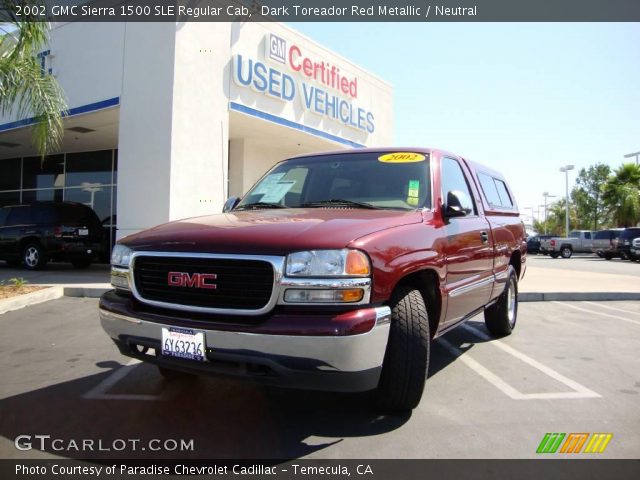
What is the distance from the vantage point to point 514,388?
147 inches

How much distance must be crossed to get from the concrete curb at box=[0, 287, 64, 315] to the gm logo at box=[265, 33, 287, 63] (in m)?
7.84

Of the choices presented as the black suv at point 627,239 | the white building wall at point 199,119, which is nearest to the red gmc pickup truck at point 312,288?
the white building wall at point 199,119

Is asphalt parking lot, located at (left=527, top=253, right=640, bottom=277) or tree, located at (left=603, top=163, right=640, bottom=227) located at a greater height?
tree, located at (left=603, top=163, right=640, bottom=227)

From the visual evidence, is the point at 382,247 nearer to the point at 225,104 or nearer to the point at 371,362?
the point at 371,362

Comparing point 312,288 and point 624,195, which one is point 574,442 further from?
point 624,195

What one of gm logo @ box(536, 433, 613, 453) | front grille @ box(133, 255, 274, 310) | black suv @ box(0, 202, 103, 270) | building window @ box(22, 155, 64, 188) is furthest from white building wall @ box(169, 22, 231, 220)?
building window @ box(22, 155, 64, 188)

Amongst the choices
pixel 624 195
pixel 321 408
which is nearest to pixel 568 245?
pixel 624 195

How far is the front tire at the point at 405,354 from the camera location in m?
2.73

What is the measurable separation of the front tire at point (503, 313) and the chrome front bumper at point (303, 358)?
3.27 metres

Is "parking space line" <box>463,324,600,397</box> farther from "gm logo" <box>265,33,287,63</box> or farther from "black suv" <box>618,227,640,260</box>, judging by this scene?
"black suv" <box>618,227,640,260</box>

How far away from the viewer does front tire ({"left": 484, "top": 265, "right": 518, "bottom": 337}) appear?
5340 millimetres

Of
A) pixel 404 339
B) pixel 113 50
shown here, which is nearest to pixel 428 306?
pixel 404 339

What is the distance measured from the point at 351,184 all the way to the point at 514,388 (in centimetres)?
212

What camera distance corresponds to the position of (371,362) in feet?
8.05
